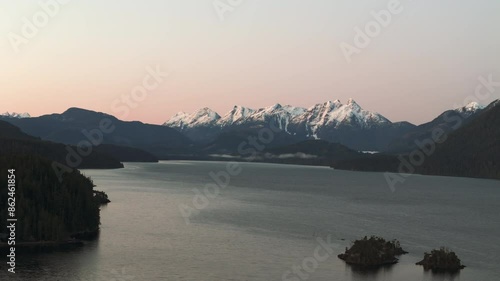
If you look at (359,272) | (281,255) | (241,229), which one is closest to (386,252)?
(359,272)

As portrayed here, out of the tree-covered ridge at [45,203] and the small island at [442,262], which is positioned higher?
the tree-covered ridge at [45,203]

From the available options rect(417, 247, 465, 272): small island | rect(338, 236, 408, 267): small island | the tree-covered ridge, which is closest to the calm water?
rect(417, 247, 465, 272): small island

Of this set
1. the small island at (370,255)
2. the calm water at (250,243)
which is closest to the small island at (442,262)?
the calm water at (250,243)

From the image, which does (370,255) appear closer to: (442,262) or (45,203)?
(442,262)

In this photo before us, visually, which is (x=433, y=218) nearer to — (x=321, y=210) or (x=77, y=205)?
(x=321, y=210)

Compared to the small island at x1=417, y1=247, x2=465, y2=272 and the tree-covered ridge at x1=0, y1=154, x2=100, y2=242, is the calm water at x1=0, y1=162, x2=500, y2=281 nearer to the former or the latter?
the small island at x1=417, y1=247, x2=465, y2=272

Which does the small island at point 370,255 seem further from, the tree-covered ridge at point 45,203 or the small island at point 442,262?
the tree-covered ridge at point 45,203

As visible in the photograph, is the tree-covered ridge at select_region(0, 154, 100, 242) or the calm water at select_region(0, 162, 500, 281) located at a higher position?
the tree-covered ridge at select_region(0, 154, 100, 242)
